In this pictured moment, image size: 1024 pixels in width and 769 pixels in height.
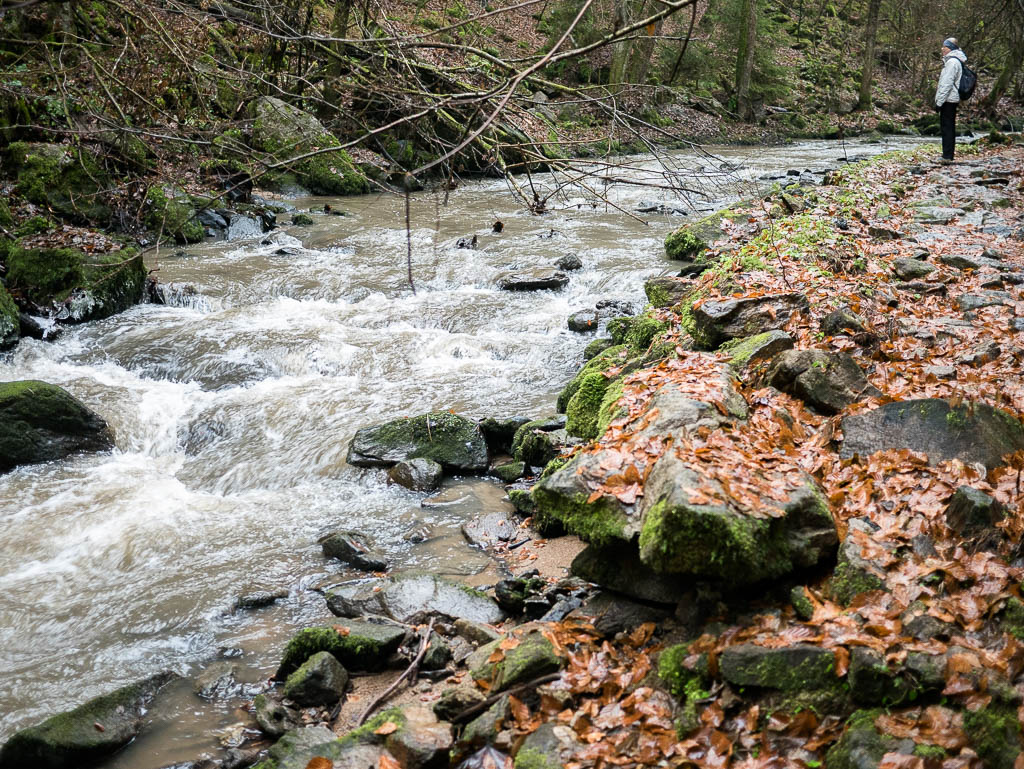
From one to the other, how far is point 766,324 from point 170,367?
705cm

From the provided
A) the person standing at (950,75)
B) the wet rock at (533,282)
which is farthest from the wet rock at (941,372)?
the person standing at (950,75)

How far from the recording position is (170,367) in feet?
29.9

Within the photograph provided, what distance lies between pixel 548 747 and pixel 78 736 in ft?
8.20

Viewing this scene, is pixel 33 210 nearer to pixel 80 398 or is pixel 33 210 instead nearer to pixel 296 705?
pixel 80 398

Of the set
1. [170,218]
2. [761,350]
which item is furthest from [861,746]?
[170,218]

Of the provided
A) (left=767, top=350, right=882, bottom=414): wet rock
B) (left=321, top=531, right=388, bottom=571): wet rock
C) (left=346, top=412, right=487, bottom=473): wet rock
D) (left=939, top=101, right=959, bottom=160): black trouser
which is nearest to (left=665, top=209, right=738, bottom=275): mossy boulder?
(left=939, top=101, right=959, bottom=160): black trouser

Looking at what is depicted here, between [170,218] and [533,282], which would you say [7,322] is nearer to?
[170,218]

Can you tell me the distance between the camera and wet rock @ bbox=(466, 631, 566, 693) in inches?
136

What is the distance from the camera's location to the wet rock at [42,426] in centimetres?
710

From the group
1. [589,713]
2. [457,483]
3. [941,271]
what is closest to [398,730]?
[589,713]

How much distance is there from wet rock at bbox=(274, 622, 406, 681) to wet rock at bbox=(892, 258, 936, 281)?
232 inches

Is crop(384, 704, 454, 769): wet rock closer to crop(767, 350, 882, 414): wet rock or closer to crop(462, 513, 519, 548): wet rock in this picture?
crop(462, 513, 519, 548): wet rock

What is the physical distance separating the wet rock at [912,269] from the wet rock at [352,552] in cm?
561

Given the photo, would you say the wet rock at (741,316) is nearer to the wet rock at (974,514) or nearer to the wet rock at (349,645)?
the wet rock at (974,514)
